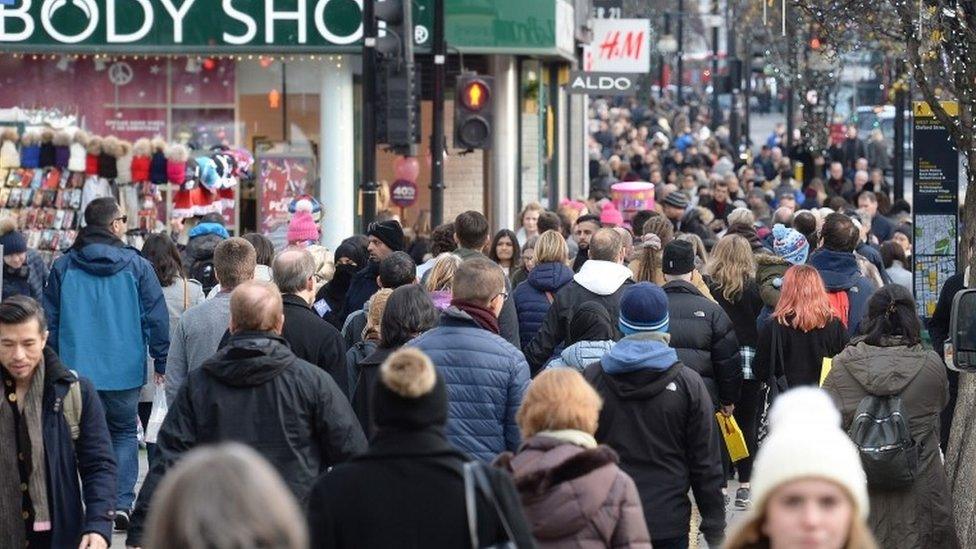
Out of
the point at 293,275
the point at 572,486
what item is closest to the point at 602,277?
the point at 293,275

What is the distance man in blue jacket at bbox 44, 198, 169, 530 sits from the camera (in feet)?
39.6

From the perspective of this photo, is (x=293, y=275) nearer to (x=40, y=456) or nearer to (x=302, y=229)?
(x=40, y=456)

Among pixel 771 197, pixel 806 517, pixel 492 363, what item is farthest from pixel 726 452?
pixel 771 197

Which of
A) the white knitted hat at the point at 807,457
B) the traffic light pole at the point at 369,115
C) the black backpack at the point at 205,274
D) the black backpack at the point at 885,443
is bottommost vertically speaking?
the black backpack at the point at 885,443

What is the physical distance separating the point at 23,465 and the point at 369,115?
11.2m

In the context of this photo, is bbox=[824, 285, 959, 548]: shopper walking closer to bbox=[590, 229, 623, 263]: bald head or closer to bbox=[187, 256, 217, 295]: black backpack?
bbox=[590, 229, 623, 263]: bald head

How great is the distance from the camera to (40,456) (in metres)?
7.82

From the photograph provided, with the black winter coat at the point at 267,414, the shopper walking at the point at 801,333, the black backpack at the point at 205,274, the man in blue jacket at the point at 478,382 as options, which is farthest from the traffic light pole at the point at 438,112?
the black winter coat at the point at 267,414

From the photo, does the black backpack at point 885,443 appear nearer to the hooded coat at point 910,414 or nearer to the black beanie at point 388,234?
the hooded coat at point 910,414

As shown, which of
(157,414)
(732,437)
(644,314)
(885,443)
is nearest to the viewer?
(644,314)

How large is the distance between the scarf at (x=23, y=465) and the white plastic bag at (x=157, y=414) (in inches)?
173

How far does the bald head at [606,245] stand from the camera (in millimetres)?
11914

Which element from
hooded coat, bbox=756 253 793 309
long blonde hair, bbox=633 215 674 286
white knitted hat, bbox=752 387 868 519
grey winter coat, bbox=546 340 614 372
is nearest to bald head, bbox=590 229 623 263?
long blonde hair, bbox=633 215 674 286

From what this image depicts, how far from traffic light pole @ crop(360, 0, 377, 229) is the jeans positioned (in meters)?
6.26
